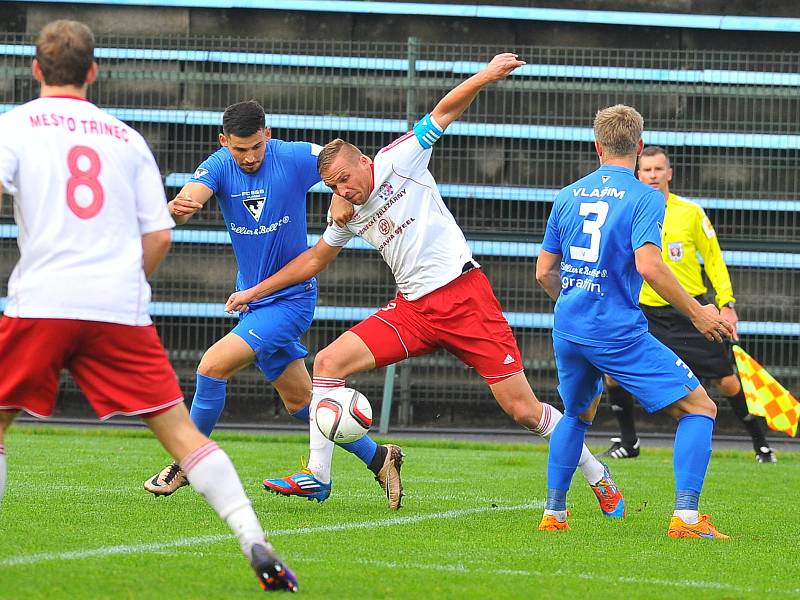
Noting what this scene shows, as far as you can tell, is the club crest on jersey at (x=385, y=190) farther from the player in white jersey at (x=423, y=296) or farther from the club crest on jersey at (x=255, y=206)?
the club crest on jersey at (x=255, y=206)

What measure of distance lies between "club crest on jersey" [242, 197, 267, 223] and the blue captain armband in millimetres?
1133

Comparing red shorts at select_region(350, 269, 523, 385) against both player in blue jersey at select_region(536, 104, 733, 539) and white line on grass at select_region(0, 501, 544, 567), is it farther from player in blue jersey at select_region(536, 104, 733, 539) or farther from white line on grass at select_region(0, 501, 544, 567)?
white line on grass at select_region(0, 501, 544, 567)

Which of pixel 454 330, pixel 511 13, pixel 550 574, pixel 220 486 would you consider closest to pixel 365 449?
pixel 454 330

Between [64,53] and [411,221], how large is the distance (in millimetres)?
2787

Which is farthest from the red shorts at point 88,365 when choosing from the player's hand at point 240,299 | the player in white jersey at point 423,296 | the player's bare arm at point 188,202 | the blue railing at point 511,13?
the blue railing at point 511,13

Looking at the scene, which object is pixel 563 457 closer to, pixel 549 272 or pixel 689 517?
pixel 689 517

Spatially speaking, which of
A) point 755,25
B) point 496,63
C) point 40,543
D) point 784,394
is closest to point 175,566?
point 40,543

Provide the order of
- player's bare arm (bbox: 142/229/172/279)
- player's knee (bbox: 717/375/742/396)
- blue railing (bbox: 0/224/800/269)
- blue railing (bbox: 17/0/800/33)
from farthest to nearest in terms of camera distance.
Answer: blue railing (bbox: 17/0/800/33), blue railing (bbox: 0/224/800/269), player's knee (bbox: 717/375/742/396), player's bare arm (bbox: 142/229/172/279)

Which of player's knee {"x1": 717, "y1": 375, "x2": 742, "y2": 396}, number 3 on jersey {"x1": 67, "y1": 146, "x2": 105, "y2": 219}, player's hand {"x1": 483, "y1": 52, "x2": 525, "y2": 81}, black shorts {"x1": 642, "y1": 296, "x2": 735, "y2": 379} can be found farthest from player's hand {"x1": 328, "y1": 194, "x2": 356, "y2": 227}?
player's knee {"x1": 717, "y1": 375, "x2": 742, "y2": 396}

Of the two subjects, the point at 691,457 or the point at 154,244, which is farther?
the point at 691,457

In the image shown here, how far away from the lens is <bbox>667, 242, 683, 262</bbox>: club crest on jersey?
10438 millimetres

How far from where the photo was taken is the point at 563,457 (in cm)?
655

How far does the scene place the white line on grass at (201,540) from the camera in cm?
506

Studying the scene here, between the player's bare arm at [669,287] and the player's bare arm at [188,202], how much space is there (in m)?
2.15
